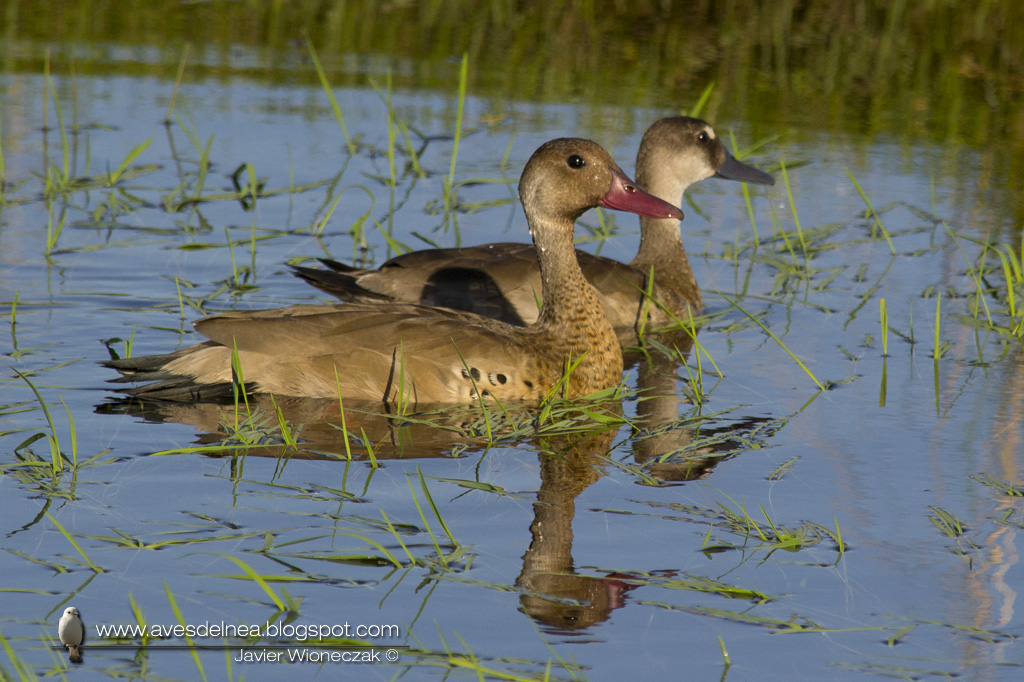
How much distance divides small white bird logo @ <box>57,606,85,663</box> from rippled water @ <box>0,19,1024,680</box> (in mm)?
41

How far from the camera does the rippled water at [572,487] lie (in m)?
4.18

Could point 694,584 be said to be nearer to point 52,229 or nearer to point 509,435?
point 509,435

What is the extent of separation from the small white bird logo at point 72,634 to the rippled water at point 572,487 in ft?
0.13

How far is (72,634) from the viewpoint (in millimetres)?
3912

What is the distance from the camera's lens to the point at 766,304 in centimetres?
852

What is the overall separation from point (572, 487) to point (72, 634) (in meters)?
2.20

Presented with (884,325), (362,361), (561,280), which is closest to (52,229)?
(362,361)

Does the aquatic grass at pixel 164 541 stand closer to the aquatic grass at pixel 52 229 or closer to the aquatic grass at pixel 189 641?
the aquatic grass at pixel 189 641

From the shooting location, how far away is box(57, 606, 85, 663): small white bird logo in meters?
3.89

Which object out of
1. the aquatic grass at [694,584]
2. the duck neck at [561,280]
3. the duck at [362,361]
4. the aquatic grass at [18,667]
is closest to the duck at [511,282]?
the duck neck at [561,280]

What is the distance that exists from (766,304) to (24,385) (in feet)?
14.8

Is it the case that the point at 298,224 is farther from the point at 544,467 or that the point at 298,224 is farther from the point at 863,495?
the point at 863,495

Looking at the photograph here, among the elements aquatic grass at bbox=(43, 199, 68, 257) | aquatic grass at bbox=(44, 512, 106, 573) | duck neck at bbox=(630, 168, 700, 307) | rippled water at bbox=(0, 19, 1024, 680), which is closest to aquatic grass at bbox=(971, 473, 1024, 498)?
rippled water at bbox=(0, 19, 1024, 680)

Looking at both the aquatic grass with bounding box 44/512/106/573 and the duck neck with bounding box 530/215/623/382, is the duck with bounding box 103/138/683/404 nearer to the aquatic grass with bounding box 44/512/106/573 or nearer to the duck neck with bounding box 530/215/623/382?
the duck neck with bounding box 530/215/623/382
